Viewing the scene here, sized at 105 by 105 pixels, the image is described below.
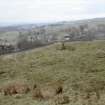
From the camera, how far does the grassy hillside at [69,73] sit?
527 inches

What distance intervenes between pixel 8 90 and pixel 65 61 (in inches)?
310

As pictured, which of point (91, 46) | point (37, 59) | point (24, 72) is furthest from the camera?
point (91, 46)

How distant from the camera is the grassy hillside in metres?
13.4

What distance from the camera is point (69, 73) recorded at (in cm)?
1800

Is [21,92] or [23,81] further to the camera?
[23,81]

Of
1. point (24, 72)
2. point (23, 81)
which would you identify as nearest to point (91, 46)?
point (24, 72)

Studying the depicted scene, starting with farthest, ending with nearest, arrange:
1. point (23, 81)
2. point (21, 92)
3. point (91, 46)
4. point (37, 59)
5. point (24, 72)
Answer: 1. point (91, 46)
2. point (37, 59)
3. point (24, 72)
4. point (23, 81)
5. point (21, 92)

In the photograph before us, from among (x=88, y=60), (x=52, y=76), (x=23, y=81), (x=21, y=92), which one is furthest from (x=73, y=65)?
(x=21, y=92)

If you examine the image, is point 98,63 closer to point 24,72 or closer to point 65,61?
point 65,61

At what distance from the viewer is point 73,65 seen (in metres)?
20.6

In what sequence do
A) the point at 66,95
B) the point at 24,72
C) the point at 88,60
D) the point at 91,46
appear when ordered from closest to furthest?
the point at 66,95 < the point at 24,72 < the point at 88,60 < the point at 91,46

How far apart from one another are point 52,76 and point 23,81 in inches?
72.5

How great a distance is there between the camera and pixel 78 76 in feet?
55.9

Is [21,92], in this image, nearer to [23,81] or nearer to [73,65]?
[23,81]
